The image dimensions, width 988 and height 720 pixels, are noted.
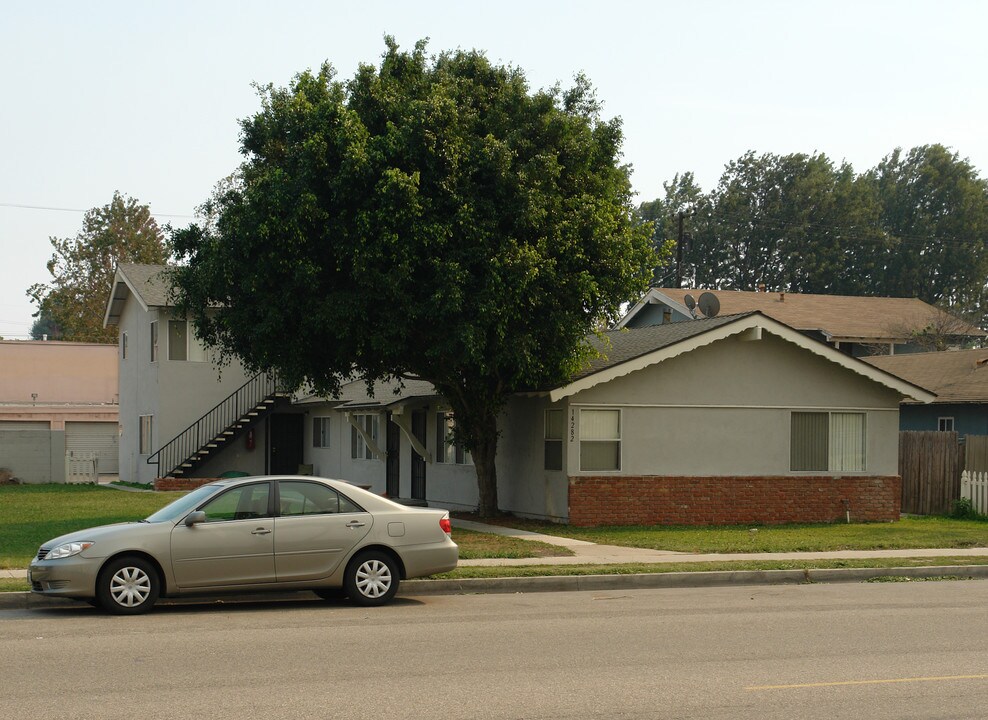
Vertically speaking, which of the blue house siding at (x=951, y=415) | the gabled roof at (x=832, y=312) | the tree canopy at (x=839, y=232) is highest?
the tree canopy at (x=839, y=232)

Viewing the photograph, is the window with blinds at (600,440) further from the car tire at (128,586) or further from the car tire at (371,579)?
the car tire at (128,586)

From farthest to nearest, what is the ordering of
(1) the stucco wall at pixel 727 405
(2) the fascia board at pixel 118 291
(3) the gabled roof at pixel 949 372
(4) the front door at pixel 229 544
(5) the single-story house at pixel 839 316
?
(5) the single-story house at pixel 839 316 → (2) the fascia board at pixel 118 291 → (3) the gabled roof at pixel 949 372 → (1) the stucco wall at pixel 727 405 → (4) the front door at pixel 229 544

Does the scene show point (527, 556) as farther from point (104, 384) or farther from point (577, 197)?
point (104, 384)

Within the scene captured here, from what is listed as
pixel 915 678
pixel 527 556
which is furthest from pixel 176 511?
pixel 915 678

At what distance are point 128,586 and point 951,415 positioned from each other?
26016 millimetres

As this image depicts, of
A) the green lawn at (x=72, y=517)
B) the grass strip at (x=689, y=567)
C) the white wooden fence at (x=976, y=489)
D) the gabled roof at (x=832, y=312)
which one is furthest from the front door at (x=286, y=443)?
the grass strip at (x=689, y=567)

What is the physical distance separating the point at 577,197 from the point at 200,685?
1508 cm

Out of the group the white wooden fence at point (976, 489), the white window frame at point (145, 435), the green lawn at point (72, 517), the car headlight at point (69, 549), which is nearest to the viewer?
the car headlight at point (69, 549)

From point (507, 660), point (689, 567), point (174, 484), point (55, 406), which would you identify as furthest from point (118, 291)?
point (507, 660)

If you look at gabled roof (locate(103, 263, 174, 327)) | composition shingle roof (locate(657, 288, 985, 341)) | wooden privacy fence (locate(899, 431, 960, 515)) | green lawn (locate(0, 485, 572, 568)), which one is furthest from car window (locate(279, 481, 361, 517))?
composition shingle roof (locate(657, 288, 985, 341))

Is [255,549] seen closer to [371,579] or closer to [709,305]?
[371,579]

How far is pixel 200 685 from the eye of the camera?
9031 millimetres

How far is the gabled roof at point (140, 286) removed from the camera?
38.9 m

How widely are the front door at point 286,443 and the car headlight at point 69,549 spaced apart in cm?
2865
